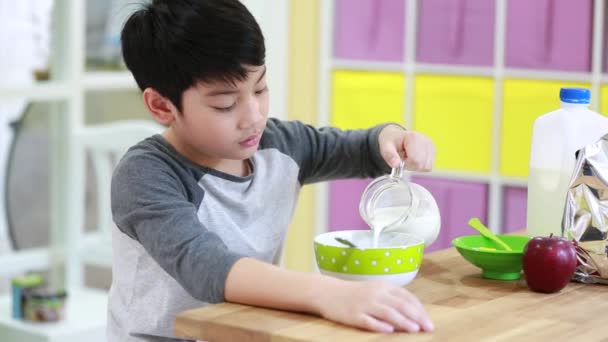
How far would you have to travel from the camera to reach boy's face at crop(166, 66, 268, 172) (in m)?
1.48

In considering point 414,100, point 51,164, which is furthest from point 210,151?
point 414,100

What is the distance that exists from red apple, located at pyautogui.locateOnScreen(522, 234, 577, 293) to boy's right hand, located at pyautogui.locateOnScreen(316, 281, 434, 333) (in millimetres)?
224

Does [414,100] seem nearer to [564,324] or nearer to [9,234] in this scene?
[9,234]

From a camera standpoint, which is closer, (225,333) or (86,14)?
(225,333)

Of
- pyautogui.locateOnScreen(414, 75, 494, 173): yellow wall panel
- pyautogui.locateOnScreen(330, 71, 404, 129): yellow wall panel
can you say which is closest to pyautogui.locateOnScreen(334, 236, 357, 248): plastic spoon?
pyautogui.locateOnScreen(414, 75, 494, 173): yellow wall panel

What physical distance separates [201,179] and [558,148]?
1.73ft

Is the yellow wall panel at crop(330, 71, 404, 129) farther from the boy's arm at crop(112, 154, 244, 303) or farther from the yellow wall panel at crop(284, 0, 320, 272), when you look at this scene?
the boy's arm at crop(112, 154, 244, 303)

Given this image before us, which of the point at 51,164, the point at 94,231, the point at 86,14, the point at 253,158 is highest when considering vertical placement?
the point at 86,14

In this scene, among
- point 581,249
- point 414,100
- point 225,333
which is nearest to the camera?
point 225,333

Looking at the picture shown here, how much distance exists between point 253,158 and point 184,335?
1.74ft

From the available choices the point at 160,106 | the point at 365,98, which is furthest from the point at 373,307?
the point at 365,98

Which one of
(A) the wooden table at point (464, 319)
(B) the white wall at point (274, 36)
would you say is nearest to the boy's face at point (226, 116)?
(A) the wooden table at point (464, 319)

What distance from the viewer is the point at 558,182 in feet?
5.12

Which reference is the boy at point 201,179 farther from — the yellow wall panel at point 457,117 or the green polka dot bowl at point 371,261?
the yellow wall panel at point 457,117
